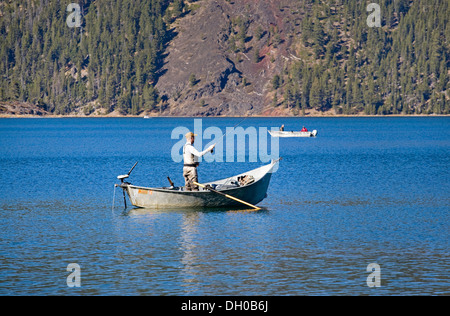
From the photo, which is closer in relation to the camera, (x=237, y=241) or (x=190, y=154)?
(x=237, y=241)

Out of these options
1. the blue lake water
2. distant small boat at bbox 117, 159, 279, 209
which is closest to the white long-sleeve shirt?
distant small boat at bbox 117, 159, 279, 209

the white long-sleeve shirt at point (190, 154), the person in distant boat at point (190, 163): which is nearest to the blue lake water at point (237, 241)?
the person in distant boat at point (190, 163)

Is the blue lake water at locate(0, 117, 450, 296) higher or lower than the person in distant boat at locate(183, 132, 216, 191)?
lower

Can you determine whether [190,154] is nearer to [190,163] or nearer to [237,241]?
[190,163]

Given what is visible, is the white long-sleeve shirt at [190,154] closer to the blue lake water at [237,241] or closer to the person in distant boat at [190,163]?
the person in distant boat at [190,163]

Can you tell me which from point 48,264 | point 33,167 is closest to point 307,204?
point 48,264

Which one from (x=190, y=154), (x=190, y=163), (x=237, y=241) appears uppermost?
(x=190, y=154)

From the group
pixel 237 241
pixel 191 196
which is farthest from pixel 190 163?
pixel 237 241

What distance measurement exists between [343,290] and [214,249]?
709cm

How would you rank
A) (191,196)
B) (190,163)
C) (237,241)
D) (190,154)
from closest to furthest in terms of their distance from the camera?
1. (237,241)
2. (190,154)
3. (190,163)
4. (191,196)

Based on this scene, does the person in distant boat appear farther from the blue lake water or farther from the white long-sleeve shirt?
the blue lake water

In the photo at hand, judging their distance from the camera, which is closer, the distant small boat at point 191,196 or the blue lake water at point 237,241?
the blue lake water at point 237,241

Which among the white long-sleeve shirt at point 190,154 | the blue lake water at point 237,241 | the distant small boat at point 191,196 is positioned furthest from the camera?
the distant small boat at point 191,196

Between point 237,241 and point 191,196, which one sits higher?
point 191,196
